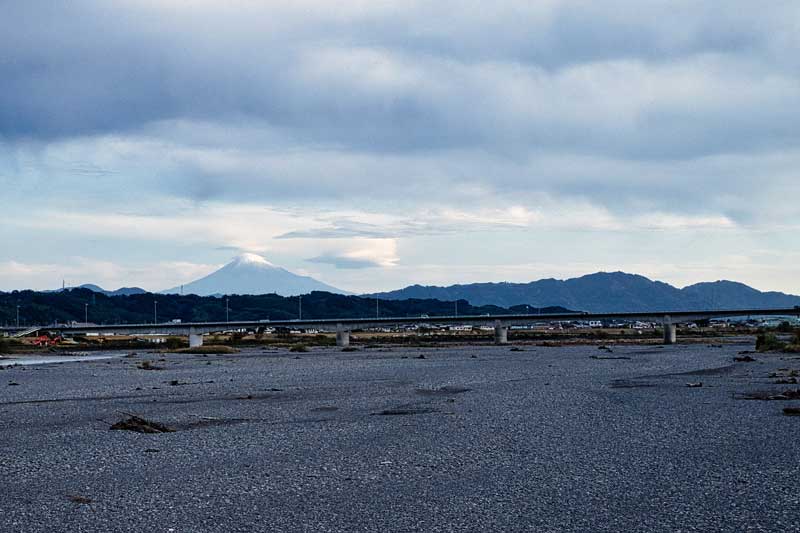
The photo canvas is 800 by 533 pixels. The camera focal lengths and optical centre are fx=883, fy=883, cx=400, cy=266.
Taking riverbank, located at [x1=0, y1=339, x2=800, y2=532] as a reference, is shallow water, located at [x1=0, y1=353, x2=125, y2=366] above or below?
below

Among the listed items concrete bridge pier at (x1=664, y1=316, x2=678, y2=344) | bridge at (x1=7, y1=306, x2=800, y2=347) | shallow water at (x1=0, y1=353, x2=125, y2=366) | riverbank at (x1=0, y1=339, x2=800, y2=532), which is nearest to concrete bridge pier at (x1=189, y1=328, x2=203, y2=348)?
bridge at (x1=7, y1=306, x2=800, y2=347)

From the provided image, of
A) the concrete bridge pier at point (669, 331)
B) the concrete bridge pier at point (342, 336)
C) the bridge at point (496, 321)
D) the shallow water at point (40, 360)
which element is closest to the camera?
the shallow water at point (40, 360)

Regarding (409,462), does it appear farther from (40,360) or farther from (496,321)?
(496,321)

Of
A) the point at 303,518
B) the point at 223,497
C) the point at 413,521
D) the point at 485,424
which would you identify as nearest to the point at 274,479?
the point at 223,497

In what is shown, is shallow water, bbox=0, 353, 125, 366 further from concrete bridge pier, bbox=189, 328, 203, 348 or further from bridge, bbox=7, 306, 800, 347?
bridge, bbox=7, 306, 800, 347

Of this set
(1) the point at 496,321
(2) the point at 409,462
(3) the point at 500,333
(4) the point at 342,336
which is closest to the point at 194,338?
(4) the point at 342,336

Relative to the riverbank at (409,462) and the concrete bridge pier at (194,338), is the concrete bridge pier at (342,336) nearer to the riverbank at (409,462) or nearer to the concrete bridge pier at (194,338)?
the concrete bridge pier at (194,338)

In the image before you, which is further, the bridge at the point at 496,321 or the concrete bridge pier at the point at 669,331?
the bridge at the point at 496,321

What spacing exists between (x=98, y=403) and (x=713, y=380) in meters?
20.9

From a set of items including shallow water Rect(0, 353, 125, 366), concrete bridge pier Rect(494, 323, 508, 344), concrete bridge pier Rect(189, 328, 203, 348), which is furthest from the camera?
concrete bridge pier Rect(189, 328, 203, 348)

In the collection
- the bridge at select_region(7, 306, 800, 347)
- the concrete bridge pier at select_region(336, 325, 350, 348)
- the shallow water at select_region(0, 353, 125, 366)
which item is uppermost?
the bridge at select_region(7, 306, 800, 347)

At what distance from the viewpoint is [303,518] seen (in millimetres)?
10344

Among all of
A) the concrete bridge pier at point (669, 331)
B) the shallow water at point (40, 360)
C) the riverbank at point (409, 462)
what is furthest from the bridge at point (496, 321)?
the riverbank at point (409, 462)

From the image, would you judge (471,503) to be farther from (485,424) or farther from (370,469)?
(485,424)
